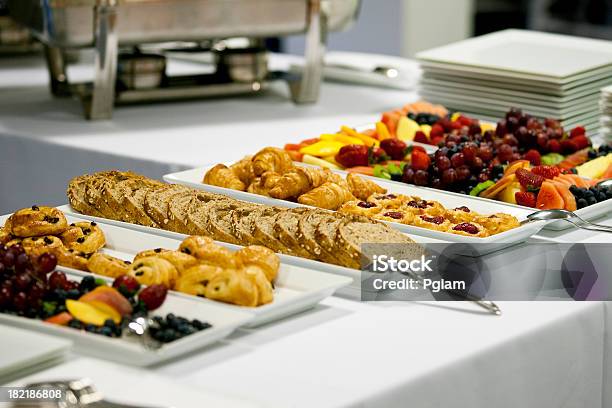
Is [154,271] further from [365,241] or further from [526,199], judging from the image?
[526,199]

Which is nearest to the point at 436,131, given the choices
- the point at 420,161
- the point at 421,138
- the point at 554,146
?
the point at 421,138

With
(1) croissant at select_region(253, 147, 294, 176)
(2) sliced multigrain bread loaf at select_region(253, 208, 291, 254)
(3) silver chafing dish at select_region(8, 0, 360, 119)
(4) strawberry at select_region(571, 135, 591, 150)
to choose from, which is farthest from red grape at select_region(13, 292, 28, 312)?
(3) silver chafing dish at select_region(8, 0, 360, 119)

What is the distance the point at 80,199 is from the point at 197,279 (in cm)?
41

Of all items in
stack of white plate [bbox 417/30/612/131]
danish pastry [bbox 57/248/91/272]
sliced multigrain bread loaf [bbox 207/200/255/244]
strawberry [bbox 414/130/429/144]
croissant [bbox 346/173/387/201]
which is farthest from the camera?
stack of white plate [bbox 417/30/612/131]

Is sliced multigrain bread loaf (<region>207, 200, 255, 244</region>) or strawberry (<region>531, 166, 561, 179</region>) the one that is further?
strawberry (<region>531, 166, 561, 179</region>)

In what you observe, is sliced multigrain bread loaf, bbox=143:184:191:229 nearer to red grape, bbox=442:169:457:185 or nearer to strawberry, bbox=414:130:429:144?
red grape, bbox=442:169:457:185

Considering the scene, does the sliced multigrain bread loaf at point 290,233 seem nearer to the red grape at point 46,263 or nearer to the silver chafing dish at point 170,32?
the red grape at point 46,263

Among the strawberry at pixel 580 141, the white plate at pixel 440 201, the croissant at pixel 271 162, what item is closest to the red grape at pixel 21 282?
the white plate at pixel 440 201

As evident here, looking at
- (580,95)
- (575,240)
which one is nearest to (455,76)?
(580,95)

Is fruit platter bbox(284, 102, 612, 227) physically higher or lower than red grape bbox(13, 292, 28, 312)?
lower

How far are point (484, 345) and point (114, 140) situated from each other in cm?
133

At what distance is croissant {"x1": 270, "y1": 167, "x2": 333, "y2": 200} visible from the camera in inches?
64.1

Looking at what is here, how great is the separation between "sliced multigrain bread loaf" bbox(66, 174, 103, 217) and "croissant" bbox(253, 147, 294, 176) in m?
0.26

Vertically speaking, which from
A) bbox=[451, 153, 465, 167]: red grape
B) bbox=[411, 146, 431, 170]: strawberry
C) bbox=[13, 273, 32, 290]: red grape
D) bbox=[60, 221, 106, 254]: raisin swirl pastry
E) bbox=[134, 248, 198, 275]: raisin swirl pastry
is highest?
bbox=[13, 273, 32, 290]: red grape
